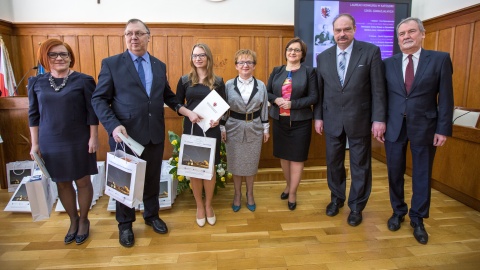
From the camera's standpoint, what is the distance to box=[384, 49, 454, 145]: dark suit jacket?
1983mm

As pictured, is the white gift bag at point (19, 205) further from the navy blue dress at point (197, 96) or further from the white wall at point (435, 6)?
the white wall at point (435, 6)

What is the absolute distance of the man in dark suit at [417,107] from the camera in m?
1.99

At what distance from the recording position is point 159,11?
482cm

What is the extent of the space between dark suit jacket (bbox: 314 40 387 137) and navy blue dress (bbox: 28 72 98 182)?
1764 mm

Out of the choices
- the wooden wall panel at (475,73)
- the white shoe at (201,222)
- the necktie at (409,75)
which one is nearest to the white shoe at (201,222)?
the white shoe at (201,222)

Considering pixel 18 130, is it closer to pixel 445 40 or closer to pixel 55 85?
pixel 55 85

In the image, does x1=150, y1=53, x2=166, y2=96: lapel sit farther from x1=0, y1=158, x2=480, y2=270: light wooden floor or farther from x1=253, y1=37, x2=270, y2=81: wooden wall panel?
x1=253, y1=37, x2=270, y2=81: wooden wall panel

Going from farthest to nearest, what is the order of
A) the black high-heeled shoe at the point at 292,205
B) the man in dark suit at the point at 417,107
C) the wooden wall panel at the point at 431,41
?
the wooden wall panel at the point at 431,41
the black high-heeled shoe at the point at 292,205
the man in dark suit at the point at 417,107

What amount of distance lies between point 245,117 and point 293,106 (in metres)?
0.41

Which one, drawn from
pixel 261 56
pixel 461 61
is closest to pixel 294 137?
pixel 261 56

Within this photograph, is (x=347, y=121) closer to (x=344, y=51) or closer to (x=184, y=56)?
(x=344, y=51)

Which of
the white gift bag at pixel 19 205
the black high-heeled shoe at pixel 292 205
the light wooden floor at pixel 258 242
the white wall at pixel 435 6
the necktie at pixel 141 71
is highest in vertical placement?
the white wall at pixel 435 6

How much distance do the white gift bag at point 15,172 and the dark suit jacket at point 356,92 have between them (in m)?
3.19

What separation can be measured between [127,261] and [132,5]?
4.22 metres
